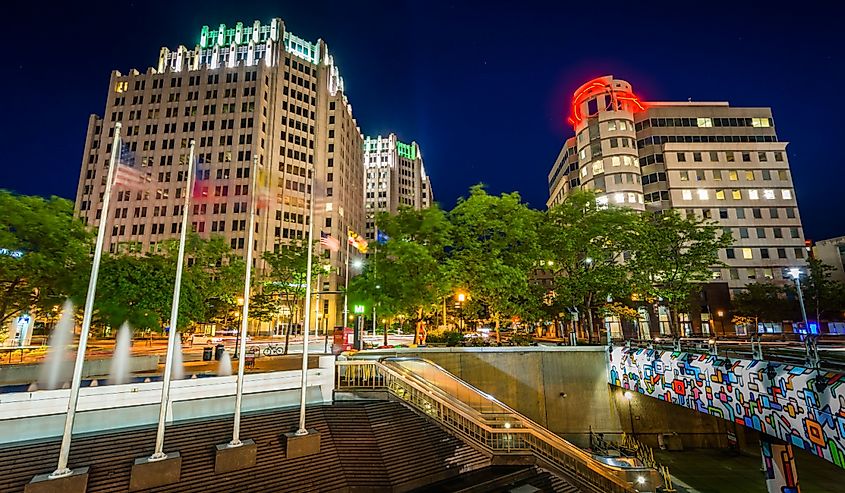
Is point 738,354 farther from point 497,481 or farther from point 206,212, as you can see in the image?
point 206,212

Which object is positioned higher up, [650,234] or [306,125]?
[306,125]

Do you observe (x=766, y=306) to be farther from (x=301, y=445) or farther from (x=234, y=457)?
(x=234, y=457)

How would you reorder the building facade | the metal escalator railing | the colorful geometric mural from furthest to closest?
the building facade, the metal escalator railing, the colorful geometric mural

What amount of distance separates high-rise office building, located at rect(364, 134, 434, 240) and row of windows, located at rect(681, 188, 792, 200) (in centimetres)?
7696

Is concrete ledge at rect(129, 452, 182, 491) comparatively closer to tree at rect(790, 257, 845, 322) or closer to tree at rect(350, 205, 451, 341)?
tree at rect(350, 205, 451, 341)

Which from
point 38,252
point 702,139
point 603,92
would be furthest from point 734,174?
point 38,252

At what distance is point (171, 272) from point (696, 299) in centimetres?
5769

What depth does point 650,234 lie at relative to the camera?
32.7 m

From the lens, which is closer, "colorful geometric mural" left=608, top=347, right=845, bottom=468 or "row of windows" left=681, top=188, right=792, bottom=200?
"colorful geometric mural" left=608, top=347, right=845, bottom=468

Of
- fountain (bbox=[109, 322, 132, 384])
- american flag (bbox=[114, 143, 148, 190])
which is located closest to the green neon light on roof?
fountain (bbox=[109, 322, 132, 384])

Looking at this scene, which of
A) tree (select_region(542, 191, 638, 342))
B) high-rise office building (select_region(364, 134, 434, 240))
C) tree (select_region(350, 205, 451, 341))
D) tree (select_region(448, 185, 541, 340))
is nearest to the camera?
tree (select_region(350, 205, 451, 341))

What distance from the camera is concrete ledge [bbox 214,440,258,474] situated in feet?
36.9

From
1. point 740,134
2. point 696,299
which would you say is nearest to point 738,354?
point 696,299

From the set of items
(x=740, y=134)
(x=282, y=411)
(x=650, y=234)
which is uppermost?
(x=740, y=134)
